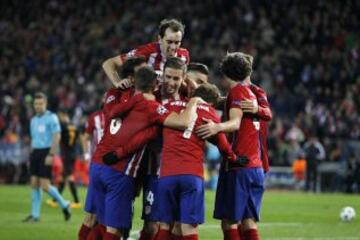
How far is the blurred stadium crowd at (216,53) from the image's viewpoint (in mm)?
29891

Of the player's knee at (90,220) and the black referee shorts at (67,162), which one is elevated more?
the black referee shorts at (67,162)

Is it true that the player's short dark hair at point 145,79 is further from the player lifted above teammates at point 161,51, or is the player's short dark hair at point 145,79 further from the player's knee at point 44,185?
the player's knee at point 44,185

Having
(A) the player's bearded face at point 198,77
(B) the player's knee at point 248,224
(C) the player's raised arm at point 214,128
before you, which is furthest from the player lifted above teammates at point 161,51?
(B) the player's knee at point 248,224

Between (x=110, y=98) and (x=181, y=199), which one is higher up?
(x=110, y=98)

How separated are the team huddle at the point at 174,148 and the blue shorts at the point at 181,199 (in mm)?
11

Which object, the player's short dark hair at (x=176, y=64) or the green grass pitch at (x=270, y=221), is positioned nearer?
the player's short dark hair at (x=176, y=64)

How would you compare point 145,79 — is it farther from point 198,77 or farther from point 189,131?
point 198,77

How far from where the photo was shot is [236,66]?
1041cm

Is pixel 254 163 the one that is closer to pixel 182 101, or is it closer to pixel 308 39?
pixel 182 101

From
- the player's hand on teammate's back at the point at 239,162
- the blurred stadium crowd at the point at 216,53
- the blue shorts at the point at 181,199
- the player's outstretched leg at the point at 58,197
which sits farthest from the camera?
the blurred stadium crowd at the point at 216,53

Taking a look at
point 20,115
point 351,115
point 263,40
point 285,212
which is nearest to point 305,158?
point 351,115

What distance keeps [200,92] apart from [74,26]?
29462 mm

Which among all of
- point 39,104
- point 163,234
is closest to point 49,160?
point 39,104

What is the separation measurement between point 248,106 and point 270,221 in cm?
732
